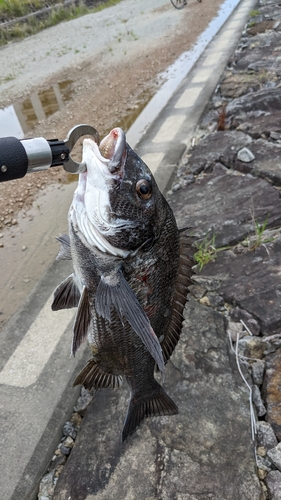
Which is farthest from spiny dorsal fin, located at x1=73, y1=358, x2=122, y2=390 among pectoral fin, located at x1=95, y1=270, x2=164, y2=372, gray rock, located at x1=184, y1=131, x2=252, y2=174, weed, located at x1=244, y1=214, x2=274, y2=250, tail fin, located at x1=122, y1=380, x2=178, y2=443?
gray rock, located at x1=184, y1=131, x2=252, y2=174

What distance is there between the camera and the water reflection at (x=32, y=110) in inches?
308

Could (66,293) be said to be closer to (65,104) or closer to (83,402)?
(83,402)

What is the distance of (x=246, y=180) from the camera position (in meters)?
4.22

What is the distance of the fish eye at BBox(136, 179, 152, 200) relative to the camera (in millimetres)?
1821

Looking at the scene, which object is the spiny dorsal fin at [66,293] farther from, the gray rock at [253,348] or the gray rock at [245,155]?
the gray rock at [245,155]

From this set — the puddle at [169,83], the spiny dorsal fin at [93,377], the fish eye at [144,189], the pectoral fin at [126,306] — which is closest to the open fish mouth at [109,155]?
the fish eye at [144,189]

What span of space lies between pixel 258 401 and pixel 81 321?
1297 mm

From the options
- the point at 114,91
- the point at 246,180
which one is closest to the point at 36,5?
the point at 114,91

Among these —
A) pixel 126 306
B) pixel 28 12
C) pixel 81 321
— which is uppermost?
pixel 28 12

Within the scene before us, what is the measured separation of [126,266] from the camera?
1836 millimetres

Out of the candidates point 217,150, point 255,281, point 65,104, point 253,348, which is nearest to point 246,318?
point 253,348

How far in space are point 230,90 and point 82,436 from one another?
631 centimetres

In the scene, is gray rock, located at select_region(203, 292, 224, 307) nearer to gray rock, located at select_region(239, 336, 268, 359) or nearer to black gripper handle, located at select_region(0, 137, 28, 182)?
gray rock, located at select_region(239, 336, 268, 359)

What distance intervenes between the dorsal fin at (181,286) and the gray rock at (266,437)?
0.72m
